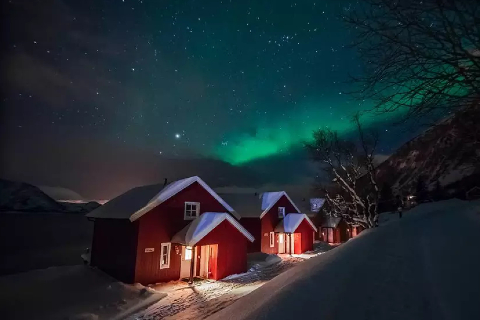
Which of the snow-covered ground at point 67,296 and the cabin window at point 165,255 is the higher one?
the cabin window at point 165,255

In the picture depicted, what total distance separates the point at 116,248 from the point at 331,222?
37139 millimetres

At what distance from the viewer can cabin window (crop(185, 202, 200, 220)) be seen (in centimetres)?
2122

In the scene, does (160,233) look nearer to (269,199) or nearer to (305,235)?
(269,199)

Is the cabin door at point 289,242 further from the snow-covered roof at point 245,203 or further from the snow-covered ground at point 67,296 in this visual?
the snow-covered ground at point 67,296

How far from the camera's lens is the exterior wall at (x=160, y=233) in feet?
59.4

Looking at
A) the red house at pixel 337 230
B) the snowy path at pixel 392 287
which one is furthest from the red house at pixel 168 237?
the red house at pixel 337 230

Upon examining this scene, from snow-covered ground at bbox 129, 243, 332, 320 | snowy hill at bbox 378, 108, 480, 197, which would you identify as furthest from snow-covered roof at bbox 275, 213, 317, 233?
snowy hill at bbox 378, 108, 480, 197

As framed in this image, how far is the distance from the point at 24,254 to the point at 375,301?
70855mm

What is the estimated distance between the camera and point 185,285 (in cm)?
1797

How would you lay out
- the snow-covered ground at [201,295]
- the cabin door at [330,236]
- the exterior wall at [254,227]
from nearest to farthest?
the snow-covered ground at [201,295], the exterior wall at [254,227], the cabin door at [330,236]

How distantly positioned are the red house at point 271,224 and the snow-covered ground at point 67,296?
18.0 meters

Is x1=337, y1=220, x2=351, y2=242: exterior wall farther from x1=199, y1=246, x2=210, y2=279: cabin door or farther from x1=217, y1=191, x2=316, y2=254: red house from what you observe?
x1=199, y1=246, x2=210, y2=279: cabin door

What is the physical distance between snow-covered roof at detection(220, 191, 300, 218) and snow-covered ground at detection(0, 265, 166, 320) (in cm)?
1839

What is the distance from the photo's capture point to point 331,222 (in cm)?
4647
